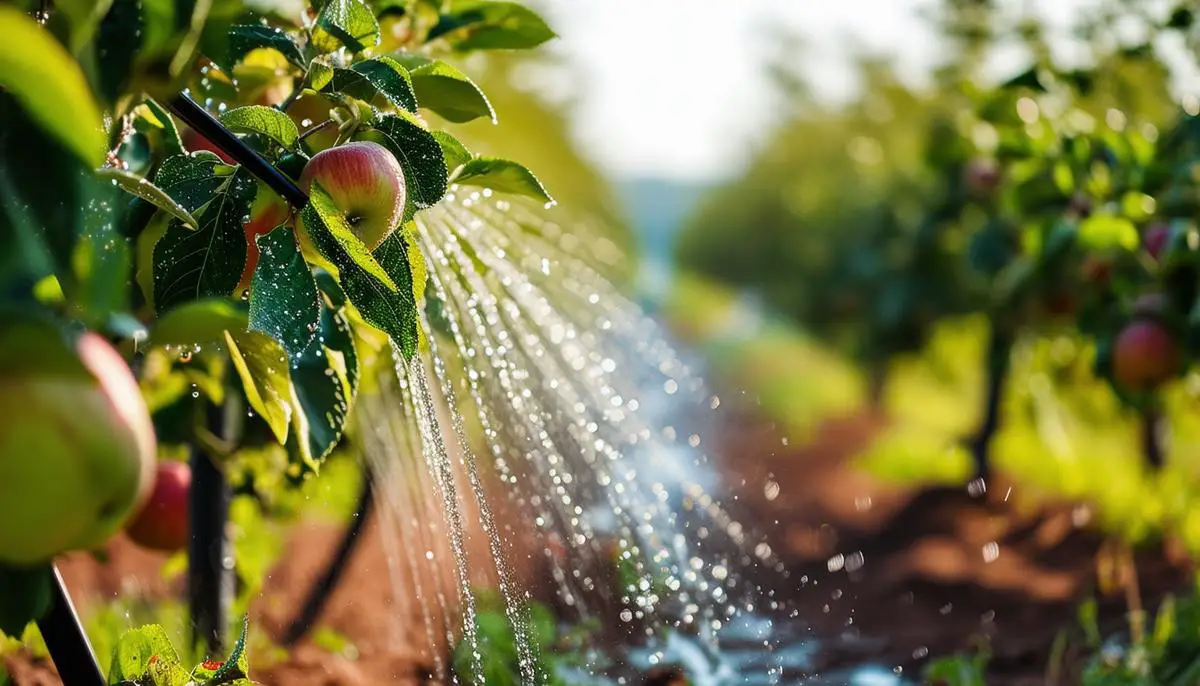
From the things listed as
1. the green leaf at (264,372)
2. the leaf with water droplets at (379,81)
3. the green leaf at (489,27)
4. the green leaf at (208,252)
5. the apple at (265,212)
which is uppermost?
the green leaf at (489,27)

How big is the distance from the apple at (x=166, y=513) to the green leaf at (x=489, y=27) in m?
0.82

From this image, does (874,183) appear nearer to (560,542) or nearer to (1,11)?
(560,542)

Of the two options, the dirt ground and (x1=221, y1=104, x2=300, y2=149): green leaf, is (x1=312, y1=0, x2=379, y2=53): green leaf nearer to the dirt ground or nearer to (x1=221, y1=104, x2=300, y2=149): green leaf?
(x1=221, y1=104, x2=300, y2=149): green leaf

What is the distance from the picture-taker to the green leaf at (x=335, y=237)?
80 cm

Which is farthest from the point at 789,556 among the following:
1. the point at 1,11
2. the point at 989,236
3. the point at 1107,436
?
the point at 1,11

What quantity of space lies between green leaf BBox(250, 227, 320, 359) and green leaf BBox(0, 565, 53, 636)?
0.64ft

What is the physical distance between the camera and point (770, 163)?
15516 millimetres

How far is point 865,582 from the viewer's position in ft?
13.3

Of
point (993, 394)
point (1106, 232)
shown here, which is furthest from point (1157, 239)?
point (993, 394)

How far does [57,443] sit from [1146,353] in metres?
2.13

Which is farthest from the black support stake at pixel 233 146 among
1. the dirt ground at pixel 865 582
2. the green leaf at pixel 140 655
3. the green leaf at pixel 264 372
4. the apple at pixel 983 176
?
the apple at pixel 983 176

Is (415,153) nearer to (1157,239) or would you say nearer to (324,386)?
(324,386)

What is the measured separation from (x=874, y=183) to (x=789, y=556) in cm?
572

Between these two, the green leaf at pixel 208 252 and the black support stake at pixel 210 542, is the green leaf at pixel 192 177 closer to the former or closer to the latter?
the green leaf at pixel 208 252
